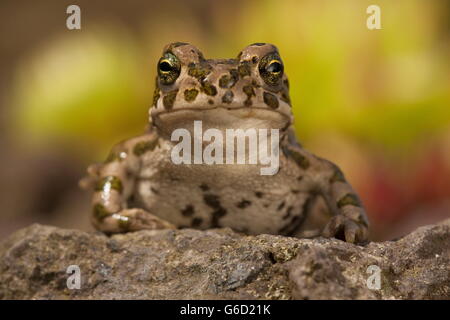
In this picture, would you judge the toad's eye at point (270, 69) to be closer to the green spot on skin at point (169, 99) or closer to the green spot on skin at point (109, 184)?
the green spot on skin at point (169, 99)

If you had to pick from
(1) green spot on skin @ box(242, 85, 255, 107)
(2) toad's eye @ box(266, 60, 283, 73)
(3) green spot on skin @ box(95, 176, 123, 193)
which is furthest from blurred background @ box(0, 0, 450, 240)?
(1) green spot on skin @ box(242, 85, 255, 107)

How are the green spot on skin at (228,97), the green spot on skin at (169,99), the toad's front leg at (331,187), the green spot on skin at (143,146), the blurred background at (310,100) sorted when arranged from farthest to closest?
the blurred background at (310,100), the green spot on skin at (143,146), the toad's front leg at (331,187), the green spot on skin at (169,99), the green spot on skin at (228,97)

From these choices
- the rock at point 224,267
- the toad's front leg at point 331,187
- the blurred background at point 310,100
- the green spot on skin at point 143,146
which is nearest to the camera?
the rock at point 224,267

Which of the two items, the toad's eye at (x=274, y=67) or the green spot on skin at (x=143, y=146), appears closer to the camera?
the toad's eye at (x=274, y=67)

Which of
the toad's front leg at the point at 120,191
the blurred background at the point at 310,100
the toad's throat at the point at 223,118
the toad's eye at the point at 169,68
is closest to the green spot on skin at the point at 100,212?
the toad's front leg at the point at 120,191

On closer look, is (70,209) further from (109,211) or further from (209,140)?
(209,140)

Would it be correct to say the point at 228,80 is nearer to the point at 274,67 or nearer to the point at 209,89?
the point at 209,89

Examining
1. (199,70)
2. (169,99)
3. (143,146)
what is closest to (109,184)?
(143,146)

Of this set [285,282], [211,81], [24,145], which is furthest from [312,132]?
[24,145]
